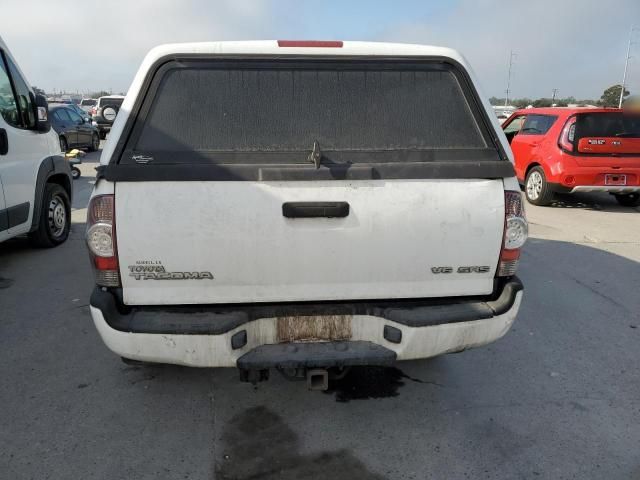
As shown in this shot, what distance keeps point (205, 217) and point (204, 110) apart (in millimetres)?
592

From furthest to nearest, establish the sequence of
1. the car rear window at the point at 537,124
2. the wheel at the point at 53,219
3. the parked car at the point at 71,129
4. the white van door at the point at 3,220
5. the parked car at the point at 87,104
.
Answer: the parked car at the point at 87,104 < the parked car at the point at 71,129 < the car rear window at the point at 537,124 < the wheel at the point at 53,219 < the white van door at the point at 3,220

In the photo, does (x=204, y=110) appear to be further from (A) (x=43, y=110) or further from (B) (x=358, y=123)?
(A) (x=43, y=110)

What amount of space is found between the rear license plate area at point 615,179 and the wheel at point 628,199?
3.87ft

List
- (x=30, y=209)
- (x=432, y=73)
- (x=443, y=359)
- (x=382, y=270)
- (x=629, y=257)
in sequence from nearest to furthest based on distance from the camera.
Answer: (x=382, y=270), (x=432, y=73), (x=443, y=359), (x=30, y=209), (x=629, y=257)

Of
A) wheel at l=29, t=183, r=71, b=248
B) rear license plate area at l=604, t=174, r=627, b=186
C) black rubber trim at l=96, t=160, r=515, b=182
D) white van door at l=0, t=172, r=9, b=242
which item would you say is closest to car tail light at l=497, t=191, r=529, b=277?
black rubber trim at l=96, t=160, r=515, b=182

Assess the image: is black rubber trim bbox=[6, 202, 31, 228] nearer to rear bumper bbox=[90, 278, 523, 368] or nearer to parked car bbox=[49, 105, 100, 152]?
rear bumper bbox=[90, 278, 523, 368]

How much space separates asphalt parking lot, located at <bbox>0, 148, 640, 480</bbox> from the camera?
2.57 metres

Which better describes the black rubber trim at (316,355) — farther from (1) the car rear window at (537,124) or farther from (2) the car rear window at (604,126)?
(1) the car rear window at (537,124)

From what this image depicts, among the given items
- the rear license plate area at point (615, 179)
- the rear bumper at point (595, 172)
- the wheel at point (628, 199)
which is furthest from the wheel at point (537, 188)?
the wheel at point (628, 199)

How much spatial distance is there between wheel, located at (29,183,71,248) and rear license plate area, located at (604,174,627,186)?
8.47 metres

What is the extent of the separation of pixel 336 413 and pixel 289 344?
2.33ft

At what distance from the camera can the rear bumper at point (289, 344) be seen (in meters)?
2.43

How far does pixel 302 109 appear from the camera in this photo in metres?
2.65

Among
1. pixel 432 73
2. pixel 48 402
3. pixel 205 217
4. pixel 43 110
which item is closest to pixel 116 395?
pixel 48 402
